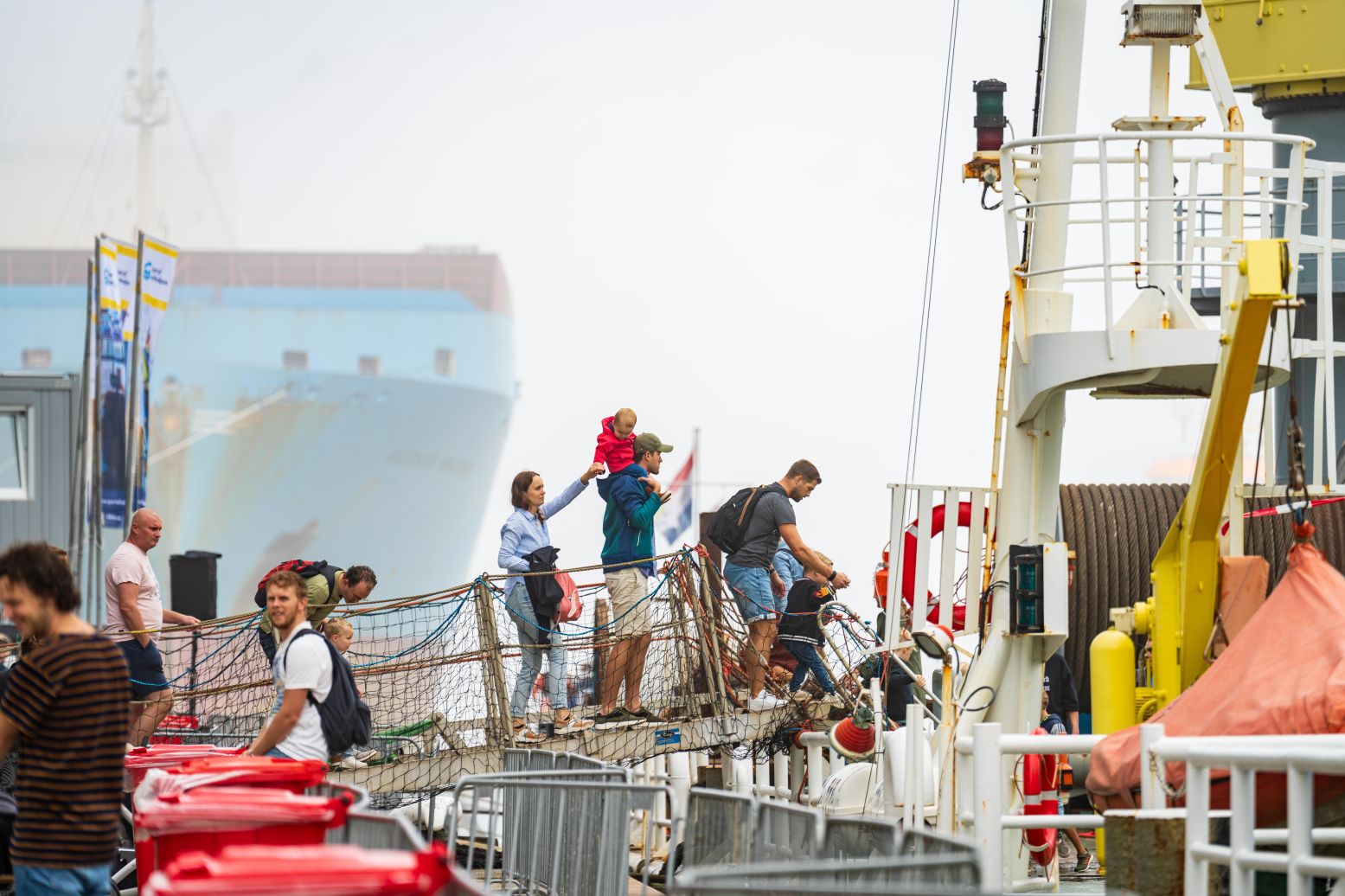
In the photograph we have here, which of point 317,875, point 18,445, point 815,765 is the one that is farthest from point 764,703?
point 18,445

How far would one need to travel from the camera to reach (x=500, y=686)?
10.3 m

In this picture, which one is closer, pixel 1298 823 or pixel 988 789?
pixel 1298 823

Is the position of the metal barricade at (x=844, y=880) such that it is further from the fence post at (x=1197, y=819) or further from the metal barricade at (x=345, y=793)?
the fence post at (x=1197, y=819)

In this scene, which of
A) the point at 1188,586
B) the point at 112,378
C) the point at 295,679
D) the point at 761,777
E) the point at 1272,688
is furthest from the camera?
the point at 112,378

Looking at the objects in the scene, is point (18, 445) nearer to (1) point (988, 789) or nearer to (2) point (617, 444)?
(2) point (617, 444)

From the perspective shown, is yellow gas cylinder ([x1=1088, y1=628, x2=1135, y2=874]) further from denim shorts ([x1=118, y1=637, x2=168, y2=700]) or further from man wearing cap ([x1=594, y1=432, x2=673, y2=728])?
denim shorts ([x1=118, y1=637, x2=168, y2=700])

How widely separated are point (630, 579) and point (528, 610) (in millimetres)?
712

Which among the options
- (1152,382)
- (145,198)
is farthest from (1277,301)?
(145,198)

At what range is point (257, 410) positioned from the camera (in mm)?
77938

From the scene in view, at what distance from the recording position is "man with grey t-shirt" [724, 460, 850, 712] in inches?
436

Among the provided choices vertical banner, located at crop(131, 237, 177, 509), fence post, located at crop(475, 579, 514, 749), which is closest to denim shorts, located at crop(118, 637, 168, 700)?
fence post, located at crop(475, 579, 514, 749)

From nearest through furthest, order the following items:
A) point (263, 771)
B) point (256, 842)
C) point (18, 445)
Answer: point (256, 842), point (263, 771), point (18, 445)

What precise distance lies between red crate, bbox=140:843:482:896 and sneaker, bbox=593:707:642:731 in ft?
22.2

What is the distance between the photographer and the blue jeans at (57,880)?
5.25m
